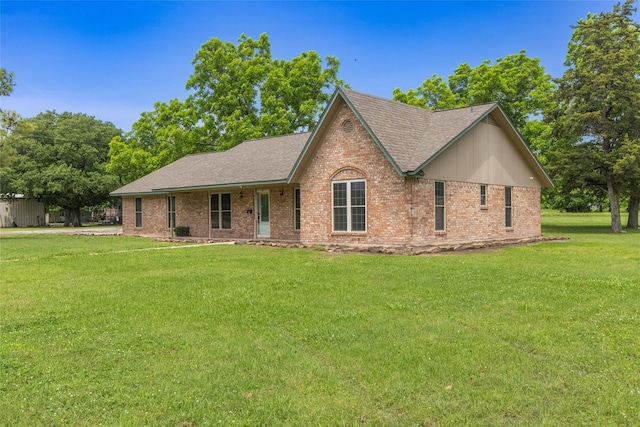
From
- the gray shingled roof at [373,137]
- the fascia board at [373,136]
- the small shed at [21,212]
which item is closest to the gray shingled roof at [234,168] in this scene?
the gray shingled roof at [373,137]

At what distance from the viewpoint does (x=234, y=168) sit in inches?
1008

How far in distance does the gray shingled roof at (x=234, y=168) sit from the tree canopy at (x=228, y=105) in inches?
391

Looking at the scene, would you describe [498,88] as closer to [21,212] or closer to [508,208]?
[508,208]

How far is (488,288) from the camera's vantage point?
30.9 ft

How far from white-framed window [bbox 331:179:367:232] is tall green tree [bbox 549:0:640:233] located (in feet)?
59.1

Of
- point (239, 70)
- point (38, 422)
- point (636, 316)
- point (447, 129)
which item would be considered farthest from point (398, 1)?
point (239, 70)

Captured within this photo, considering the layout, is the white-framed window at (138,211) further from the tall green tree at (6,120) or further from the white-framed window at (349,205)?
the white-framed window at (349,205)

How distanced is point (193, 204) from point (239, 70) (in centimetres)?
2057

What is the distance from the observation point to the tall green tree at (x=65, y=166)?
46062mm

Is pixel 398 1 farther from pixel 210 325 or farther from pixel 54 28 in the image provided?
pixel 210 325

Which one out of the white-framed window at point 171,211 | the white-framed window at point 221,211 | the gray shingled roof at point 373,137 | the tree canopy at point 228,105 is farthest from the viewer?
the tree canopy at point 228,105

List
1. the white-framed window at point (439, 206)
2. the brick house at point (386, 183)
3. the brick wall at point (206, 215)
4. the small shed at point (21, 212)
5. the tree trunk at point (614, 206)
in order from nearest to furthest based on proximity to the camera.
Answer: the brick house at point (386, 183), the white-framed window at point (439, 206), the brick wall at point (206, 215), the tree trunk at point (614, 206), the small shed at point (21, 212)

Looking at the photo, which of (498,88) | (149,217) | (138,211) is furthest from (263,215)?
(498,88)

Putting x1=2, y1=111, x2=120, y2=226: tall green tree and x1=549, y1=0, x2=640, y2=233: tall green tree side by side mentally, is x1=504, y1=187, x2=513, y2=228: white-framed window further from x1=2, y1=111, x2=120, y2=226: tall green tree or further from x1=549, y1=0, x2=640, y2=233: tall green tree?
x1=2, y1=111, x2=120, y2=226: tall green tree
